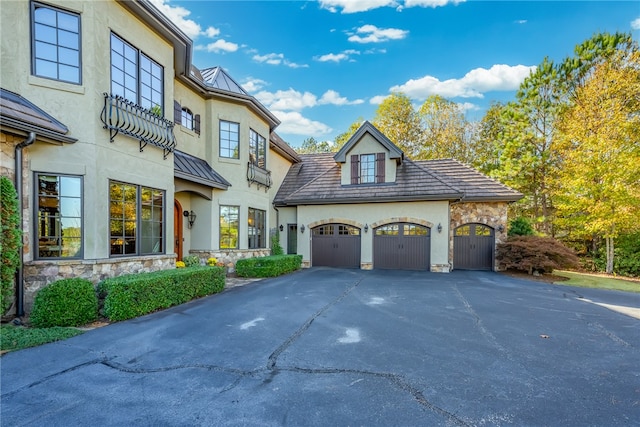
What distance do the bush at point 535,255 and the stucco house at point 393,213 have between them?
2.74 feet

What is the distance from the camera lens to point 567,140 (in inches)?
630

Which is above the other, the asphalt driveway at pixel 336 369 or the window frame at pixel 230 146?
the window frame at pixel 230 146

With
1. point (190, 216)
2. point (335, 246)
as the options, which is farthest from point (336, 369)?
point (335, 246)

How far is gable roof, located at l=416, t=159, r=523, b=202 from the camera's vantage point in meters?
13.5

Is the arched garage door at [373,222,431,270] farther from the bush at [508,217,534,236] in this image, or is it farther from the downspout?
the downspout

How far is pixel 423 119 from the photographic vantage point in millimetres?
24250

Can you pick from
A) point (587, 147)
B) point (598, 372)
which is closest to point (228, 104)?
point (598, 372)

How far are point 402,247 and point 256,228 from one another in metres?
6.73

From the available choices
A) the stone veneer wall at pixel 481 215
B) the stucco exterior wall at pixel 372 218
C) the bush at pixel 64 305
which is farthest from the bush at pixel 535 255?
the bush at pixel 64 305

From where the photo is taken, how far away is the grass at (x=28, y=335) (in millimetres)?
4480

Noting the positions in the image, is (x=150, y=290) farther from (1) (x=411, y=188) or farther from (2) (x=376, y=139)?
(2) (x=376, y=139)

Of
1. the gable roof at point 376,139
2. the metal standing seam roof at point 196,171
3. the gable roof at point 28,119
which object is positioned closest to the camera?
the gable roof at point 28,119

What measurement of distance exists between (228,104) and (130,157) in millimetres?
5552

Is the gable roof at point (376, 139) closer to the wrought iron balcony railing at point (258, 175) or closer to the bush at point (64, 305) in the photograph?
the wrought iron balcony railing at point (258, 175)
